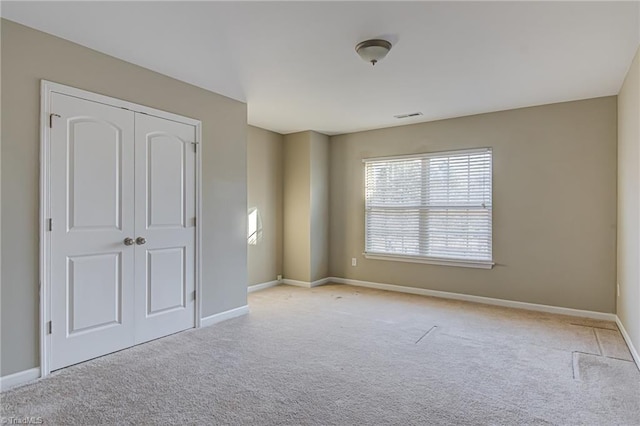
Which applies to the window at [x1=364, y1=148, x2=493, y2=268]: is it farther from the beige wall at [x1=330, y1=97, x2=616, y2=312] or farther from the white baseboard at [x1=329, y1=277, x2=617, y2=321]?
the white baseboard at [x1=329, y1=277, x2=617, y2=321]

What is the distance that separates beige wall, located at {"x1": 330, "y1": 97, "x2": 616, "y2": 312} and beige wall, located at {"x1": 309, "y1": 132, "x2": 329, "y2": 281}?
4.89 feet

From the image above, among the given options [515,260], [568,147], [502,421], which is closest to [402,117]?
[568,147]

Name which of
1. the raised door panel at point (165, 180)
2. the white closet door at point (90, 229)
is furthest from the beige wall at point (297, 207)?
the white closet door at point (90, 229)

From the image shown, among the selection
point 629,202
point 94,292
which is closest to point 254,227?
point 94,292

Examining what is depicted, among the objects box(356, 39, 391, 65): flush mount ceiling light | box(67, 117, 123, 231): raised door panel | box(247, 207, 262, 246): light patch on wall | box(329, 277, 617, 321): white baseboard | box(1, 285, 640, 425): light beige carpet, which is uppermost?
box(356, 39, 391, 65): flush mount ceiling light

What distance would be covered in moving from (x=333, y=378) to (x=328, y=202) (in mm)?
3879

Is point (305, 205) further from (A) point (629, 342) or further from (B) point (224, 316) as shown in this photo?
(A) point (629, 342)

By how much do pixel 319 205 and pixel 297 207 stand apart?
364mm

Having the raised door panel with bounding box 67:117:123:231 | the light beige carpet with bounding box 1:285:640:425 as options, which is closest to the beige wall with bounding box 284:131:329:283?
the light beige carpet with bounding box 1:285:640:425

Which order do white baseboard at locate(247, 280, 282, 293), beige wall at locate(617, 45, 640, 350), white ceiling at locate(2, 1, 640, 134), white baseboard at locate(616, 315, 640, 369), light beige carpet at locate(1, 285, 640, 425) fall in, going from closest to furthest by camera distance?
light beige carpet at locate(1, 285, 640, 425) → white ceiling at locate(2, 1, 640, 134) → white baseboard at locate(616, 315, 640, 369) → beige wall at locate(617, 45, 640, 350) → white baseboard at locate(247, 280, 282, 293)

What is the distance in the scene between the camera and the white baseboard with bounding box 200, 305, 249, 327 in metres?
3.88

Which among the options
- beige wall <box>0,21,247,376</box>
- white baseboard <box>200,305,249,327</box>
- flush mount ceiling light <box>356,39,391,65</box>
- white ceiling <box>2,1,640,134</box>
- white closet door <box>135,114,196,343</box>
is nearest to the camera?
white ceiling <box>2,1,640,134</box>

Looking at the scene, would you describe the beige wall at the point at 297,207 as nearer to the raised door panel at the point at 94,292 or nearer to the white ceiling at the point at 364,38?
the white ceiling at the point at 364,38

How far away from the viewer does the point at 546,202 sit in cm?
446
